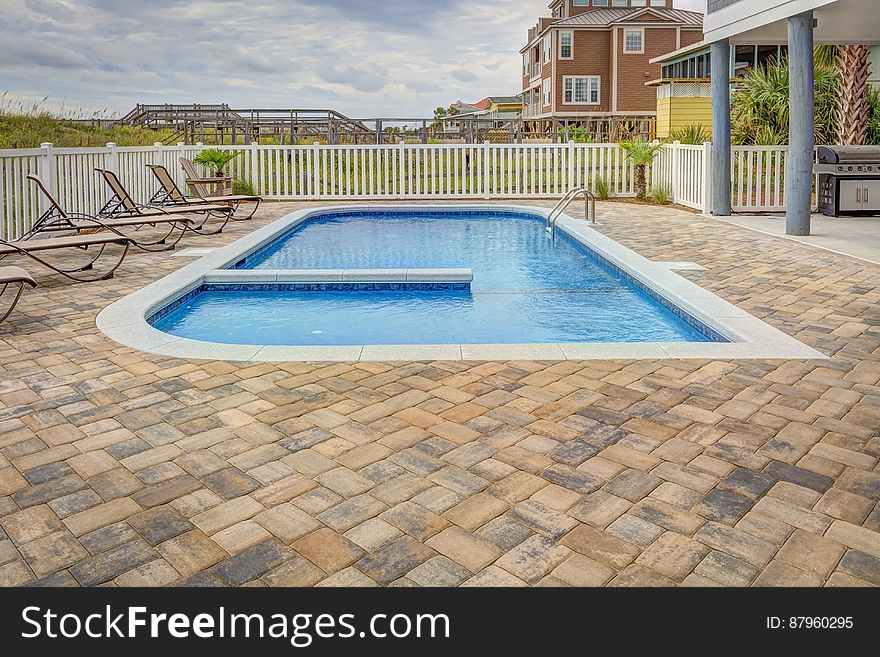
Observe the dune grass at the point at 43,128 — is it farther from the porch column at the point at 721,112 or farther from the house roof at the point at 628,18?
the house roof at the point at 628,18

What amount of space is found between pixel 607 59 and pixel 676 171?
22.9 meters

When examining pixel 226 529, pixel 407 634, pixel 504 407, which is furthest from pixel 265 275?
pixel 407 634

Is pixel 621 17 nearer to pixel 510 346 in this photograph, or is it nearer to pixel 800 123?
pixel 800 123

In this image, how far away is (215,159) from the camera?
15031mm

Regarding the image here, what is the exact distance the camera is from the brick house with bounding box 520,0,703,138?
33.7m

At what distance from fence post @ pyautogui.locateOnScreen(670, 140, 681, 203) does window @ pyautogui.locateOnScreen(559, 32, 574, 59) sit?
22421 millimetres

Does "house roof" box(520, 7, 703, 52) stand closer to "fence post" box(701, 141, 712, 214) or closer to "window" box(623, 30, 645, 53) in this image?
"window" box(623, 30, 645, 53)

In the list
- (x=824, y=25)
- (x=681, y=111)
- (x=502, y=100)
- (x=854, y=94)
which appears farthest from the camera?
(x=502, y=100)

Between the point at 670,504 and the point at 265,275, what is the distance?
17.5 feet

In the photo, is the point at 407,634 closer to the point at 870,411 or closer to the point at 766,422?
the point at 766,422

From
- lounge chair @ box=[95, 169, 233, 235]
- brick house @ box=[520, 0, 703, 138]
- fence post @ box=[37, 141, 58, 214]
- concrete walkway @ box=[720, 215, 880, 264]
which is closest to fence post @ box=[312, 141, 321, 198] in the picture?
lounge chair @ box=[95, 169, 233, 235]

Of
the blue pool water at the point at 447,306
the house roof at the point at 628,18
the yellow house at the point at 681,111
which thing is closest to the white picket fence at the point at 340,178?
the yellow house at the point at 681,111

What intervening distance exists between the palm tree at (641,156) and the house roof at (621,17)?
21.1 meters

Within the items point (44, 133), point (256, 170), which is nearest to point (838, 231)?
point (256, 170)
